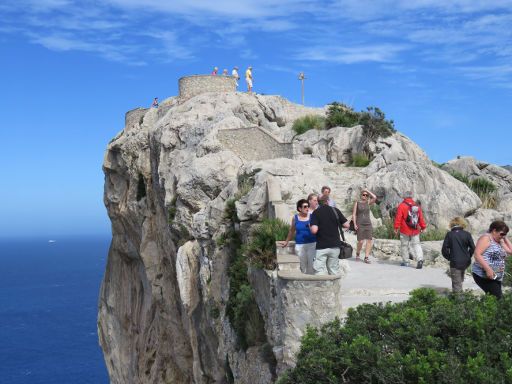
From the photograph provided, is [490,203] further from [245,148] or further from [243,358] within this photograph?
[243,358]

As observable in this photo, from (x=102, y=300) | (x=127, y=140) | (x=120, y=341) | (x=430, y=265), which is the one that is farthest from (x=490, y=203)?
(x=102, y=300)

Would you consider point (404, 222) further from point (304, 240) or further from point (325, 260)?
point (325, 260)

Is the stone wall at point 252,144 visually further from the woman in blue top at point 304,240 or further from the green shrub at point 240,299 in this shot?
the woman in blue top at point 304,240

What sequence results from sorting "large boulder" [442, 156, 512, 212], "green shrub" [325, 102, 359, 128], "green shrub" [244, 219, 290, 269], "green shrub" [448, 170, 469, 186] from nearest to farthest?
"green shrub" [244, 219, 290, 269], "green shrub" [448, 170, 469, 186], "large boulder" [442, 156, 512, 212], "green shrub" [325, 102, 359, 128]

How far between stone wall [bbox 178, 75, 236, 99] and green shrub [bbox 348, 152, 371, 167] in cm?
834

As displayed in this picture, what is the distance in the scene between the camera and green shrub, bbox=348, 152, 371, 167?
23594mm

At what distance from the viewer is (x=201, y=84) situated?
29.1m

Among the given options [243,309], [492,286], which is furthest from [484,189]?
[492,286]

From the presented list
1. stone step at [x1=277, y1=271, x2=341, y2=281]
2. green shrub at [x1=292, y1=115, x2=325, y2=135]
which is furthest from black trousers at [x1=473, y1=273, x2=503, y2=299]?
green shrub at [x1=292, y1=115, x2=325, y2=135]

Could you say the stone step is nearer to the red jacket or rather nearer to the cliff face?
the cliff face

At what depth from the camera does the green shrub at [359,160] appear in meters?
23.6

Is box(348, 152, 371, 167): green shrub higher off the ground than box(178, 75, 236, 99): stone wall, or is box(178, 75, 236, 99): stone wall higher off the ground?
box(178, 75, 236, 99): stone wall

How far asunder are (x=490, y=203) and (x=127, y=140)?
683 inches

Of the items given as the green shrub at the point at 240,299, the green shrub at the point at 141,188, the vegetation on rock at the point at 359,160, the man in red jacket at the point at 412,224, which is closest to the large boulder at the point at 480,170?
the vegetation on rock at the point at 359,160
